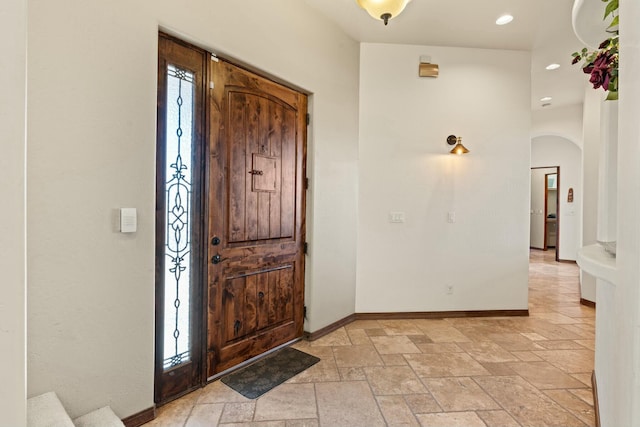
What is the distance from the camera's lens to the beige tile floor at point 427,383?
75.9 inches

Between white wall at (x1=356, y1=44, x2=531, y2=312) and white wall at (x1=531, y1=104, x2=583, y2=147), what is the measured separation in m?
3.17

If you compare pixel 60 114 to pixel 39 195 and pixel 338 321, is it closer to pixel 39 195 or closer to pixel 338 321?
pixel 39 195

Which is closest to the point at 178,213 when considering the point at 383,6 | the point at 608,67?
the point at 383,6

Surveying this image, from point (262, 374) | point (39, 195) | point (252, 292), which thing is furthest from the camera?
point (252, 292)

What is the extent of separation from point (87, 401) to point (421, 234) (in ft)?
10.8

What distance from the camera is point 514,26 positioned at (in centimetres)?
333

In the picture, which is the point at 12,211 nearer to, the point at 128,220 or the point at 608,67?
the point at 128,220

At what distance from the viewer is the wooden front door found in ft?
7.61

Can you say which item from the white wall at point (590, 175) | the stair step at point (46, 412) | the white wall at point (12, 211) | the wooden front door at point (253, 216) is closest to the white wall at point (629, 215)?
the white wall at point (12, 211)

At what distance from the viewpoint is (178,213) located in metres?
2.10

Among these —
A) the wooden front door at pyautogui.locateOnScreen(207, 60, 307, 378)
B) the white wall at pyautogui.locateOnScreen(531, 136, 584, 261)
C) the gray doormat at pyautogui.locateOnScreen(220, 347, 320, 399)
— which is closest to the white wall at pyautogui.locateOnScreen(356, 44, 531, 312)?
the wooden front door at pyautogui.locateOnScreen(207, 60, 307, 378)

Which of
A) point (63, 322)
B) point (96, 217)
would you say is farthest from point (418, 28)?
point (63, 322)

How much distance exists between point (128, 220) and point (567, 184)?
924 cm

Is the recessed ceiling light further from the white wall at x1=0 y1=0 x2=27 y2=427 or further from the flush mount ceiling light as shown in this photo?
the white wall at x1=0 y1=0 x2=27 y2=427
